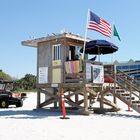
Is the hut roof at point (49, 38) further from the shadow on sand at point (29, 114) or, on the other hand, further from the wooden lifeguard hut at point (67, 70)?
the shadow on sand at point (29, 114)

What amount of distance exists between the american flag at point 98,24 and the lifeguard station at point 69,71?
4.17 ft

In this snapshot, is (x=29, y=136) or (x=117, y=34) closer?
(x=29, y=136)

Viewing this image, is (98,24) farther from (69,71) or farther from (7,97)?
(7,97)

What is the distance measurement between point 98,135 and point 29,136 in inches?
76.2

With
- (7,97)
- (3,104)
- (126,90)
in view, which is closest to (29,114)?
(126,90)

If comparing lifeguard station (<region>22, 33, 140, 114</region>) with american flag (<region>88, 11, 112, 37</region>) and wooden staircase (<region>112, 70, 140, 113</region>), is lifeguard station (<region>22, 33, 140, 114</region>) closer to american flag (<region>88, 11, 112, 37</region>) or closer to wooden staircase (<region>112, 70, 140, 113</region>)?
wooden staircase (<region>112, 70, 140, 113</region>)

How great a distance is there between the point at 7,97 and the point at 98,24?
29.6 ft

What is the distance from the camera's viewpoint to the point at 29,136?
9.70 metres

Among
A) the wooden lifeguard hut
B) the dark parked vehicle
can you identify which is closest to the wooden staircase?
the wooden lifeguard hut

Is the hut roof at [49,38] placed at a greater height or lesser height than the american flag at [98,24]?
lesser

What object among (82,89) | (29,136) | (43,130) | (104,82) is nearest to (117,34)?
(104,82)

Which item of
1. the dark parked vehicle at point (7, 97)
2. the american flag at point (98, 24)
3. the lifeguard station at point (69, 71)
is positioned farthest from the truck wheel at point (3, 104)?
the american flag at point (98, 24)

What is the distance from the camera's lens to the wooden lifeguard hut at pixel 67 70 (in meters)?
17.6

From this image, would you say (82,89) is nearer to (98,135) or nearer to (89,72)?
(89,72)
